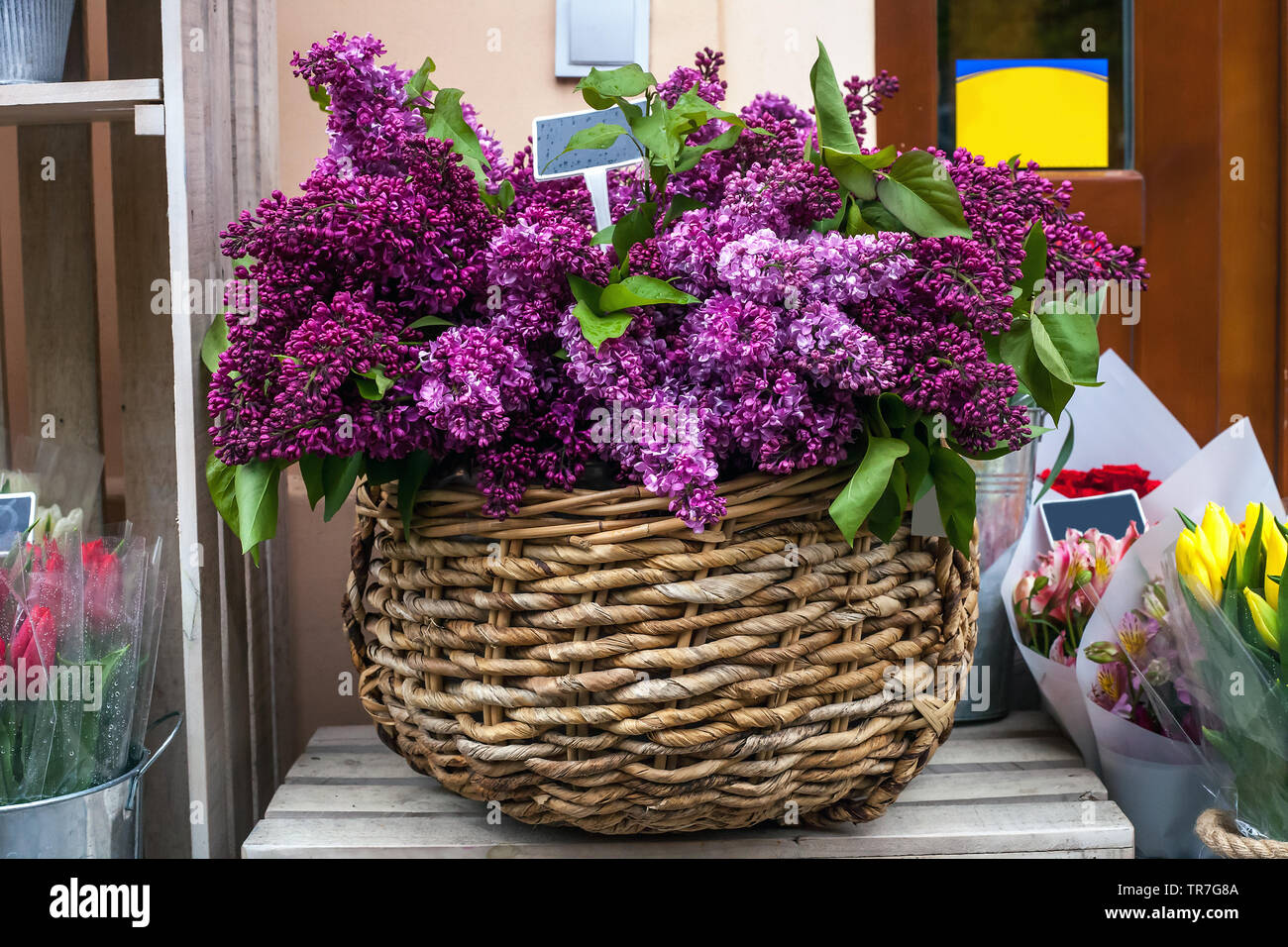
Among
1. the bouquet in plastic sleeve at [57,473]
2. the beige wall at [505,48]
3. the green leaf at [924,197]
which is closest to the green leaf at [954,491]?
the green leaf at [924,197]

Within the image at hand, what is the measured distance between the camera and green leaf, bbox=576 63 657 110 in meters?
0.70

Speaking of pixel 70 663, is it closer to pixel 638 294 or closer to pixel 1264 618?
pixel 638 294

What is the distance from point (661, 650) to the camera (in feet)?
Result: 2.15

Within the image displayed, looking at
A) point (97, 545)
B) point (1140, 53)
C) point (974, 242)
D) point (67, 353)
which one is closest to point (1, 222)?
point (67, 353)

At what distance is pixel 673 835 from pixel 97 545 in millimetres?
546

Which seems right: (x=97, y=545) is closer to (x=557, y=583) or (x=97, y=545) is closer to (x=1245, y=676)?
(x=557, y=583)

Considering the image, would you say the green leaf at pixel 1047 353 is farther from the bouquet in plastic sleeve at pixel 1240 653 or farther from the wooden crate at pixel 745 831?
the wooden crate at pixel 745 831

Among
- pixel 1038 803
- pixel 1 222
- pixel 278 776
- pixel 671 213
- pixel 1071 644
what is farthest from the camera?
pixel 1 222

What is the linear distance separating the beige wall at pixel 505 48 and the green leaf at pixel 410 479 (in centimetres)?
49

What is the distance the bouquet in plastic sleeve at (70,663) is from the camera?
79 cm

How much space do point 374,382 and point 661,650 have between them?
0.25 metres

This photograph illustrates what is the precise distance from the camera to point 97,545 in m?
0.87

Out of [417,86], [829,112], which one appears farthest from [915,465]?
[417,86]

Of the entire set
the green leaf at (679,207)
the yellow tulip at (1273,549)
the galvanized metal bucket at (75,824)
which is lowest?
the galvanized metal bucket at (75,824)
